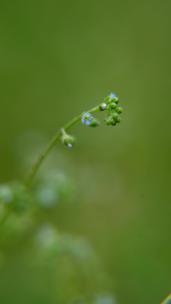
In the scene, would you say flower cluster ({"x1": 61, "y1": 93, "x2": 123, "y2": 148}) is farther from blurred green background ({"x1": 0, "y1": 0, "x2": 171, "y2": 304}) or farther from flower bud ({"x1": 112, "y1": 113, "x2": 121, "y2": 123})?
blurred green background ({"x1": 0, "y1": 0, "x2": 171, "y2": 304})

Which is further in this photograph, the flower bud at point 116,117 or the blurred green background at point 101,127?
the blurred green background at point 101,127

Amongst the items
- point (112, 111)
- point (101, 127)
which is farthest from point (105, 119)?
point (101, 127)

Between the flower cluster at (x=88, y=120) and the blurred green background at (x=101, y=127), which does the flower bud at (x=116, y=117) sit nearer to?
the flower cluster at (x=88, y=120)

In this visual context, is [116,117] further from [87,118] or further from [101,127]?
[101,127]

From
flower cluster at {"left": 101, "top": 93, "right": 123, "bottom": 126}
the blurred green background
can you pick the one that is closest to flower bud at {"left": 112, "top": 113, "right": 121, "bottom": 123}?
flower cluster at {"left": 101, "top": 93, "right": 123, "bottom": 126}

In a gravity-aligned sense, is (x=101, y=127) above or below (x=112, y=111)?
above

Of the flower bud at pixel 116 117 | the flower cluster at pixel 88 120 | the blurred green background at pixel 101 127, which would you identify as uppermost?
the blurred green background at pixel 101 127

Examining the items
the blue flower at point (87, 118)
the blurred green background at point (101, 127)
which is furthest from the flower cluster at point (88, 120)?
the blurred green background at point (101, 127)

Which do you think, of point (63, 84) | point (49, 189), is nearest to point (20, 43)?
point (63, 84)

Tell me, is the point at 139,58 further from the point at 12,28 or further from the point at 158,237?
the point at 158,237
